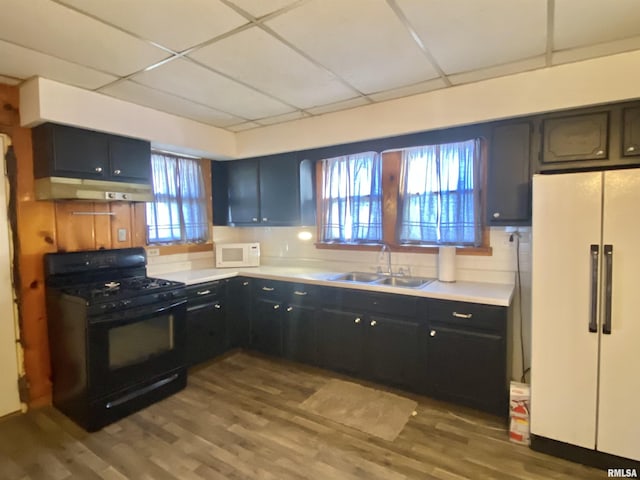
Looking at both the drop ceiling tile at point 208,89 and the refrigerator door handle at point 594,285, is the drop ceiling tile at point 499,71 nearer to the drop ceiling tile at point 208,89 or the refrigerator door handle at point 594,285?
the refrigerator door handle at point 594,285

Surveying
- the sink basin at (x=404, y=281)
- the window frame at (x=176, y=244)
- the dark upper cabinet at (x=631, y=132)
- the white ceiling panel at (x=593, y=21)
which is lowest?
the sink basin at (x=404, y=281)

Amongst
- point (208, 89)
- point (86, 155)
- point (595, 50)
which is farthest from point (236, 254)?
point (595, 50)

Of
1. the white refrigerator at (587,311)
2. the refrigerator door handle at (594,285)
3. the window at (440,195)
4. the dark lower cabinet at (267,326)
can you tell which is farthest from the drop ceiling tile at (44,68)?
the refrigerator door handle at (594,285)

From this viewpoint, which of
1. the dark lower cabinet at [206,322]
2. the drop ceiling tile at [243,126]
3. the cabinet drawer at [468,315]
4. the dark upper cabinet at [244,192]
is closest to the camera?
the cabinet drawer at [468,315]

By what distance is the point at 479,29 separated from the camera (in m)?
1.95

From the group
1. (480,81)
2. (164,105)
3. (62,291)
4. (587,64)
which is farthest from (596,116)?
(62,291)

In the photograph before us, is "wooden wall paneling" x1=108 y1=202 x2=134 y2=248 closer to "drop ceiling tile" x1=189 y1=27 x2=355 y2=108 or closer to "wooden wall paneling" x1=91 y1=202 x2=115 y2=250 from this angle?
"wooden wall paneling" x1=91 y1=202 x2=115 y2=250

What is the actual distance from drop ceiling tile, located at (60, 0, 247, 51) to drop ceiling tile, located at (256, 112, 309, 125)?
1517 millimetres

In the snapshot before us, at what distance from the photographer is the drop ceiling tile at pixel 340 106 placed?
10.2 ft

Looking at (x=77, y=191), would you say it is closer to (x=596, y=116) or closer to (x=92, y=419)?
(x=92, y=419)

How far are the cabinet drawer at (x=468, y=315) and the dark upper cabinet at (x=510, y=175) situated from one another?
664 millimetres

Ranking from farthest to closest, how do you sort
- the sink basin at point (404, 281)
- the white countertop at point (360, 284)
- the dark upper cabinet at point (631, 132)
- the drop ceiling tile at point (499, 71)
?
the sink basin at point (404, 281), the white countertop at point (360, 284), the drop ceiling tile at point (499, 71), the dark upper cabinet at point (631, 132)

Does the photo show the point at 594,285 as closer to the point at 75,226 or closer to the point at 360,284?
the point at 360,284

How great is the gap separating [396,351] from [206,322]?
1.88m
